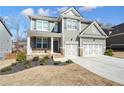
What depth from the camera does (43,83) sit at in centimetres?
832

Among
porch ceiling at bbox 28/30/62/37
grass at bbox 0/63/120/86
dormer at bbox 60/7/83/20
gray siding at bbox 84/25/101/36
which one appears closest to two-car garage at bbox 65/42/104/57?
gray siding at bbox 84/25/101/36

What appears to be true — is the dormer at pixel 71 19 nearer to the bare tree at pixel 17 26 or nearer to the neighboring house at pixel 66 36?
the neighboring house at pixel 66 36

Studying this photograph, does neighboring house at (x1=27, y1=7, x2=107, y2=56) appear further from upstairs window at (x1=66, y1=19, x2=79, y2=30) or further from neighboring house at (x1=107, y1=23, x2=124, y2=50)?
neighboring house at (x1=107, y1=23, x2=124, y2=50)

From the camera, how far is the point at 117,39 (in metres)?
22.1

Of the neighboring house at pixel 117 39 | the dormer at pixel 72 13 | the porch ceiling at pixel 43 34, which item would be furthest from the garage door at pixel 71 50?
the neighboring house at pixel 117 39

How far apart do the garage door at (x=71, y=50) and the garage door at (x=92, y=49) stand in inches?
44.2

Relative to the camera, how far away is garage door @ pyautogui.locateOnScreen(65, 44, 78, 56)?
62.9ft

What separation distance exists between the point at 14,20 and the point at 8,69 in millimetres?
15259

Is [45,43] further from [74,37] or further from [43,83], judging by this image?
[43,83]

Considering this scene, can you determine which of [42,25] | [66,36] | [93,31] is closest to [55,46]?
[66,36]

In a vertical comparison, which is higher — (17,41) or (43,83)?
(17,41)

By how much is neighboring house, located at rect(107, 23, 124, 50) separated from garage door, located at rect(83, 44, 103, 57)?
181cm
